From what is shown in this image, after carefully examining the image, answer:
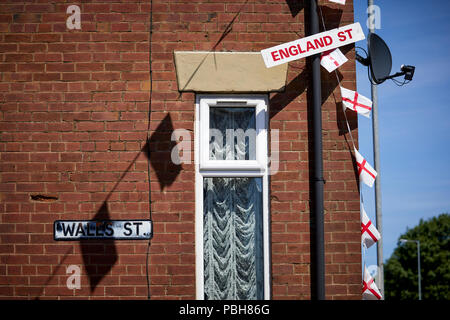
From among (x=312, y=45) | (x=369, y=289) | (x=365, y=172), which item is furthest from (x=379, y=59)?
(x=369, y=289)

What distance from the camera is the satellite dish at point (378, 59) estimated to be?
14.7 feet

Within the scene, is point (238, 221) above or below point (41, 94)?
below

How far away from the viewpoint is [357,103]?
4.09 meters

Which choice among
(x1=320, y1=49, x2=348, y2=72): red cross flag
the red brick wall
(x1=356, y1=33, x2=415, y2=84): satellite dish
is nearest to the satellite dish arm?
(x1=356, y1=33, x2=415, y2=84): satellite dish

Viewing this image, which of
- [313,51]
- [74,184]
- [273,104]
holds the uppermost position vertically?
[313,51]

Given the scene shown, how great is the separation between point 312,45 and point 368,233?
171 cm

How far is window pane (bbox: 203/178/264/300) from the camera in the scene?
405 cm

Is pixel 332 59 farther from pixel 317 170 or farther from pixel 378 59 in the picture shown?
pixel 317 170

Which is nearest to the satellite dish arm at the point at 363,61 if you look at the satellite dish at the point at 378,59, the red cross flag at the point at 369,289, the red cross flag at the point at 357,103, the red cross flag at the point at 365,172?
the satellite dish at the point at 378,59

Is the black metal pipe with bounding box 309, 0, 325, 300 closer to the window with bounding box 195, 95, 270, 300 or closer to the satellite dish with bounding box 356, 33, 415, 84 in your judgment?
the window with bounding box 195, 95, 270, 300
